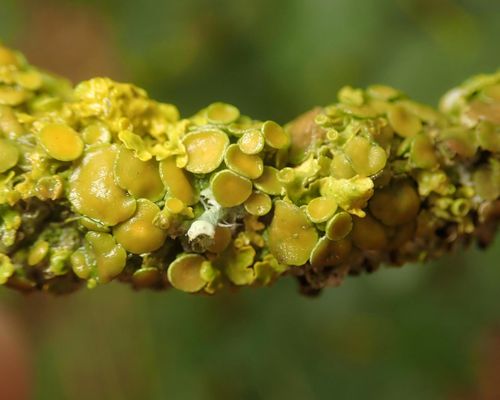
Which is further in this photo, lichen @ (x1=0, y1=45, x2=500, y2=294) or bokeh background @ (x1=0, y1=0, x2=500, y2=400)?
bokeh background @ (x1=0, y1=0, x2=500, y2=400)

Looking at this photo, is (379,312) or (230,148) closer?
(230,148)

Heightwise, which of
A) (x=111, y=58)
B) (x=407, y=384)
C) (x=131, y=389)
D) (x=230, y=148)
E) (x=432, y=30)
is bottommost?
(x=407, y=384)

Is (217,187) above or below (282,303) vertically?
below

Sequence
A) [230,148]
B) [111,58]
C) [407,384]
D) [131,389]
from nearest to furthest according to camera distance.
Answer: [230,148] → [407,384] → [131,389] → [111,58]

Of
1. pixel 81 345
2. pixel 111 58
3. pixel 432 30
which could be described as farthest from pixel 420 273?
pixel 111 58

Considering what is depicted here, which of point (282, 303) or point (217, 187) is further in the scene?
point (282, 303)

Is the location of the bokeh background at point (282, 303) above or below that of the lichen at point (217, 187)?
above

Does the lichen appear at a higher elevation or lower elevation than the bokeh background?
lower

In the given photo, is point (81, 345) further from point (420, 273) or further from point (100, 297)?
point (420, 273)
